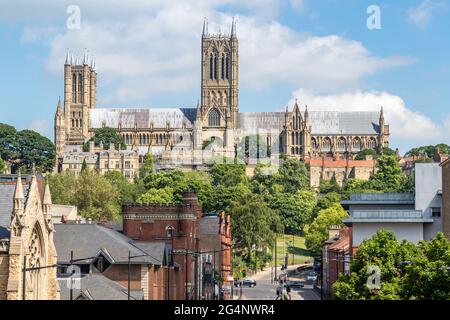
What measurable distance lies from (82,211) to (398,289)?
11696 centimetres

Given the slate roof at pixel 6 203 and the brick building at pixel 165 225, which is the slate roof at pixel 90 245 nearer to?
the brick building at pixel 165 225

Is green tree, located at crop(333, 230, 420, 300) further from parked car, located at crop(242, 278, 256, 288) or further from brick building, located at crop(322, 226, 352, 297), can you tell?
parked car, located at crop(242, 278, 256, 288)

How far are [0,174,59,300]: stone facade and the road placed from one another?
155 feet

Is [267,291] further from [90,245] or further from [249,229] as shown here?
[90,245]

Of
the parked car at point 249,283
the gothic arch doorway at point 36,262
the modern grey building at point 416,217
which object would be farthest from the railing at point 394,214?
the parked car at point 249,283

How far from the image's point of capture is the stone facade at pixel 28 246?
5328 centimetres

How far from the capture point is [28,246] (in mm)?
55500

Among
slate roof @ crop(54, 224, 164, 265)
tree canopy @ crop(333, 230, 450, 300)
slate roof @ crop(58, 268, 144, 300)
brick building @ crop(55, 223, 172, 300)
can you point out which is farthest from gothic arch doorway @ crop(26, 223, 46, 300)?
tree canopy @ crop(333, 230, 450, 300)

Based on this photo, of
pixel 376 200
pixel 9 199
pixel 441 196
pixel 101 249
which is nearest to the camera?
pixel 9 199

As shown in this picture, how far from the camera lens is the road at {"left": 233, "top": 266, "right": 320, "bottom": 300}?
11288 centimetres

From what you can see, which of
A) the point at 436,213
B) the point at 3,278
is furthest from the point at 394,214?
the point at 3,278

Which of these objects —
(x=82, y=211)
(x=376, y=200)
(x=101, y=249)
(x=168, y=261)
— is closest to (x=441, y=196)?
(x=376, y=200)

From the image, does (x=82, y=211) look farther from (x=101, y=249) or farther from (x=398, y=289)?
(x=398, y=289)
